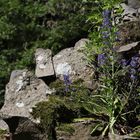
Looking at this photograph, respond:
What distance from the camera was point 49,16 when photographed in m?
10.3

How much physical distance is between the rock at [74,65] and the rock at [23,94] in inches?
19.3

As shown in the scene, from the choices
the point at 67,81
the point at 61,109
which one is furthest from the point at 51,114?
the point at 67,81

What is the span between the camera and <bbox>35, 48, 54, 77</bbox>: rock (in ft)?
25.7

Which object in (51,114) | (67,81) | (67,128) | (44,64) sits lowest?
(67,128)

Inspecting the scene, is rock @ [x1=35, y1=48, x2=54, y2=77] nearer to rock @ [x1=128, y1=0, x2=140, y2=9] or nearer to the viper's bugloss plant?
the viper's bugloss plant

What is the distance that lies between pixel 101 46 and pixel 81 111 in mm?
1023

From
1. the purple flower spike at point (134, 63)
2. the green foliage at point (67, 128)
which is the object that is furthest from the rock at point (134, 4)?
the green foliage at point (67, 128)

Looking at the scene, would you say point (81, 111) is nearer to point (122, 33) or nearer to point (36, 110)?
point (36, 110)

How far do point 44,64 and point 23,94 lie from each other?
0.84 m

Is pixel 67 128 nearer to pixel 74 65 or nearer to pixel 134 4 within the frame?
pixel 74 65

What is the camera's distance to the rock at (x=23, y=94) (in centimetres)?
714

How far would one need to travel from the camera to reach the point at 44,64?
806 cm

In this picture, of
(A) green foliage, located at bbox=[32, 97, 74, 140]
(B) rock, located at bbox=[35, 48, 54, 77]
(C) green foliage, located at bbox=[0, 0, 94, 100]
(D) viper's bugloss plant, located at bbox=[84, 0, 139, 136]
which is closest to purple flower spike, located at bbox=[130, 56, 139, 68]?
(D) viper's bugloss plant, located at bbox=[84, 0, 139, 136]

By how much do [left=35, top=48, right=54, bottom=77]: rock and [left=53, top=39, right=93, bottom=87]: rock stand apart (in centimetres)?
9
